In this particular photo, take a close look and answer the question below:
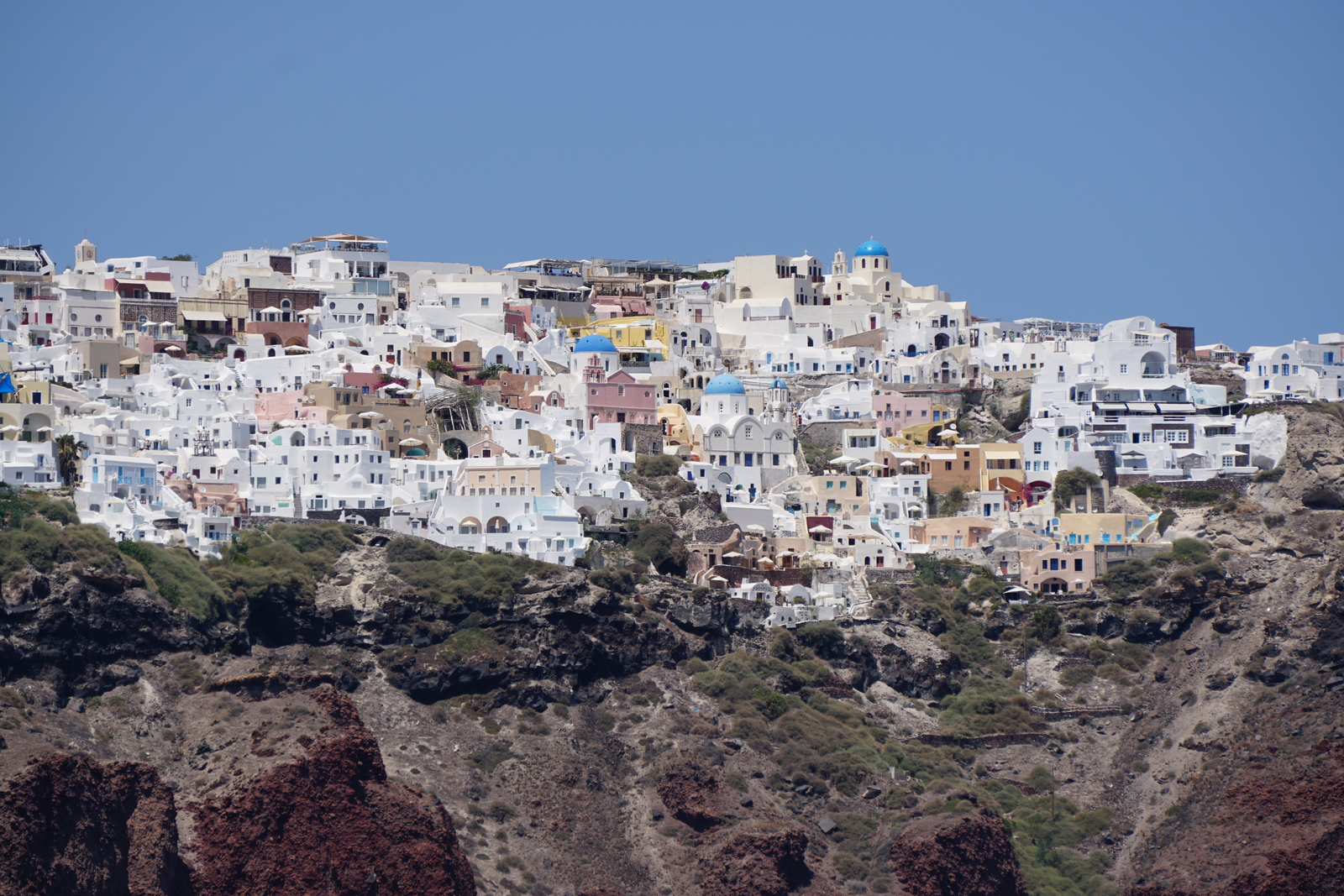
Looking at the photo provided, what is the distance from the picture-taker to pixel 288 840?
3027 inches

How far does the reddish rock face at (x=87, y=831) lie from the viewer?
2749 inches

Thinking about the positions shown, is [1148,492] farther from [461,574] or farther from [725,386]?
[461,574]

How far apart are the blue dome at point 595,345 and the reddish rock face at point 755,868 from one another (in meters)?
38.8

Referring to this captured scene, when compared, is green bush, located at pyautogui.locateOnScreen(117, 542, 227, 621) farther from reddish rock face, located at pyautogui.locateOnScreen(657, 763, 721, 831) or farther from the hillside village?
reddish rock face, located at pyautogui.locateOnScreen(657, 763, 721, 831)

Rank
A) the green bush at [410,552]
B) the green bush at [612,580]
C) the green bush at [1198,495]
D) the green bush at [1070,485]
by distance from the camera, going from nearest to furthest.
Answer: the green bush at [410,552]
the green bush at [612,580]
the green bush at [1198,495]
the green bush at [1070,485]

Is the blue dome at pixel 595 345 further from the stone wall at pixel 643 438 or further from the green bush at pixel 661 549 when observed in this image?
the green bush at pixel 661 549

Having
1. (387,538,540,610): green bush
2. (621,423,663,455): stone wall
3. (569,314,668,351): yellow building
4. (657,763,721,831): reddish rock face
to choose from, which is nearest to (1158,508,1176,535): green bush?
(621,423,663,455): stone wall

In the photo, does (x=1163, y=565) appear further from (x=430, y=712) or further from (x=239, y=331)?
(x=239, y=331)

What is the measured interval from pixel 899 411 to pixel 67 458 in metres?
39.8

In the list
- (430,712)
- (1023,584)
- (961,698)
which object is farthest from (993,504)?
(430,712)

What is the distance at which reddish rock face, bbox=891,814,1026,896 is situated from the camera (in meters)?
83.8

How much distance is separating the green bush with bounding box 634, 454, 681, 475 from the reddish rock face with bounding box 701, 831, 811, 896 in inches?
965

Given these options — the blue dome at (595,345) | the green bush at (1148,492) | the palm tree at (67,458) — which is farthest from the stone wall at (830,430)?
the palm tree at (67,458)

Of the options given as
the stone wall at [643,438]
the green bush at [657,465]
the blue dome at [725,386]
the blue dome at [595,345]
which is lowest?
the green bush at [657,465]
